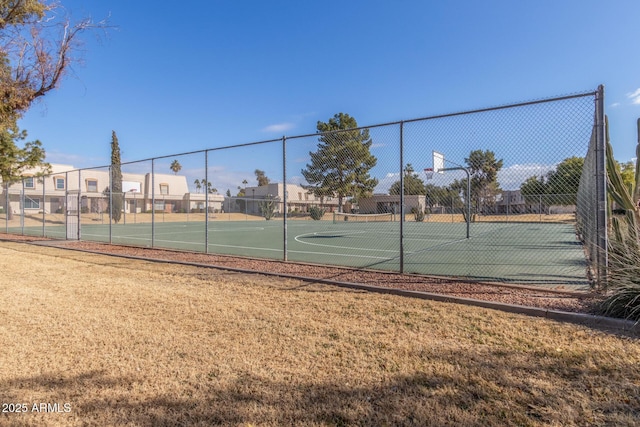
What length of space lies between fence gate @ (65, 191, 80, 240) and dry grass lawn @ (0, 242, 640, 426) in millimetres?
10576

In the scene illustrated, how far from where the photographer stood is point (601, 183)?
4871 mm

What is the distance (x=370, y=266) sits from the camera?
7.87 metres

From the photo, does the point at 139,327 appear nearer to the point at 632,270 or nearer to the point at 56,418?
the point at 56,418

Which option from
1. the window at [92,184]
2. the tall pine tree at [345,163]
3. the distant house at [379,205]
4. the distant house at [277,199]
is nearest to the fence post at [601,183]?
the tall pine tree at [345,163]

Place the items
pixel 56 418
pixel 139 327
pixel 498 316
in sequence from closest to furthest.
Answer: pixel 56 418 < pixel 139 327 < pixel 498 316

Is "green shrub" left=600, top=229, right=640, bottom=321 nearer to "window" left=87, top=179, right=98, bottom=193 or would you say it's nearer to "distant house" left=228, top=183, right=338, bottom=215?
"distant house" left=228, top=183, right=338, bottom=215

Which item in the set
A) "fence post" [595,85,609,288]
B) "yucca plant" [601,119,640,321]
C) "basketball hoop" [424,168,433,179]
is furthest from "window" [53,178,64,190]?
"yucca plant" [601,119,640,321]

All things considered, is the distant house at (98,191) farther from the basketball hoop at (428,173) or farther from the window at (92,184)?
the basketball hoop at (428,173)

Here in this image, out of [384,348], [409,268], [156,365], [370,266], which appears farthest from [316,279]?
[156,365]

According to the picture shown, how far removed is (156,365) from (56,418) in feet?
2.70

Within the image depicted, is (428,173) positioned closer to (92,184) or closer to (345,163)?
(345,163)

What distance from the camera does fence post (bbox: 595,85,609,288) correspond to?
4801 mm

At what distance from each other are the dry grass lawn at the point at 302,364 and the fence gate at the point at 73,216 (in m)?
10.6

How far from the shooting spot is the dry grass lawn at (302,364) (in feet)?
7.99
